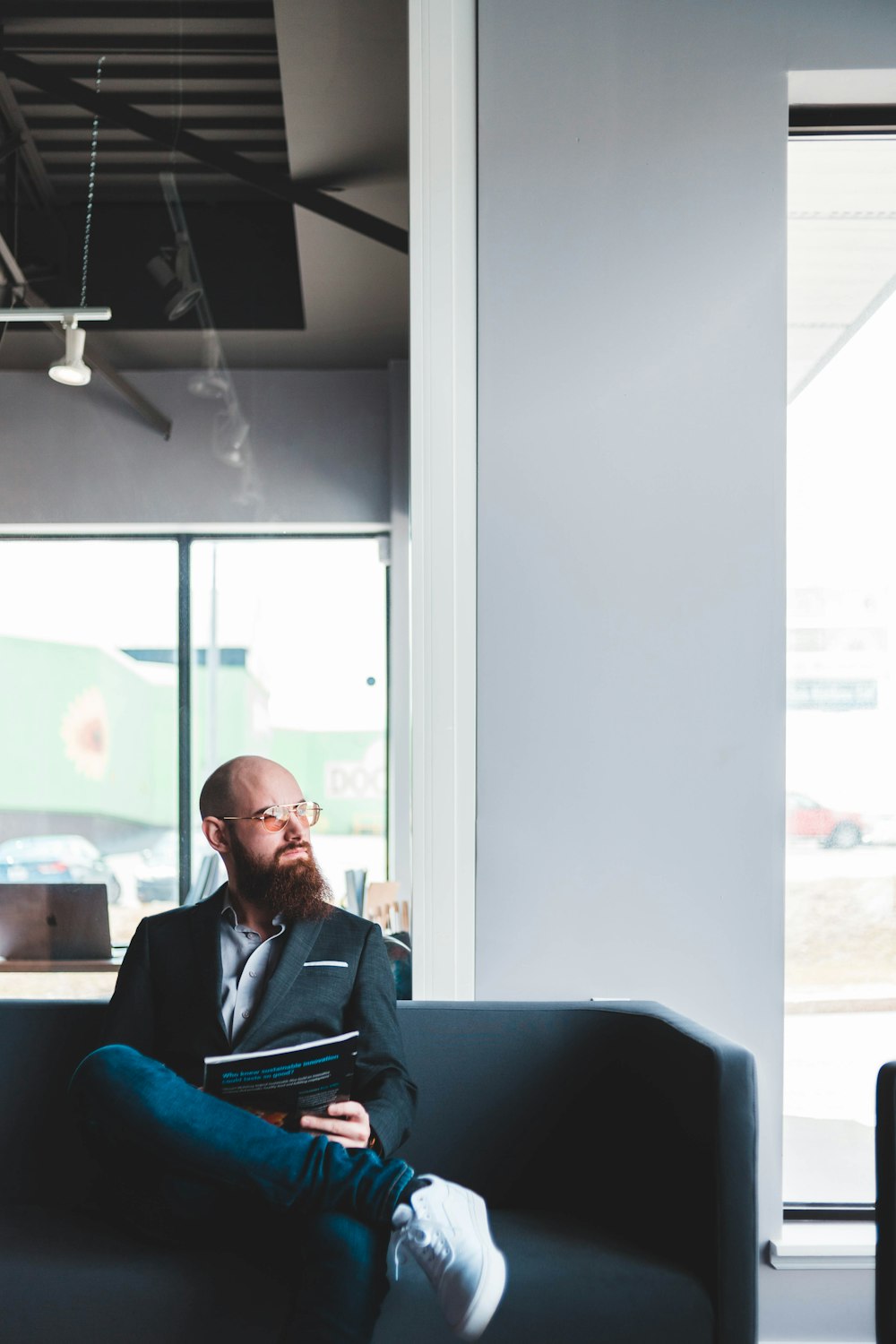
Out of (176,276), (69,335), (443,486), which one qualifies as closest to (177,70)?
(176,276)

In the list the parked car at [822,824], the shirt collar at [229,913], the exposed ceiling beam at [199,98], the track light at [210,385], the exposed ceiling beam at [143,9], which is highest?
the exposed ceiling beam at [143,9]

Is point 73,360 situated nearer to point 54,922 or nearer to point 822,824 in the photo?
point 54,922

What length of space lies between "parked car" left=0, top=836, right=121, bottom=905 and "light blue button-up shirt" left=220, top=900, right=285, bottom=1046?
66cm

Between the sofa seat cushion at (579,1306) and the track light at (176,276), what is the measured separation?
216 centimetres

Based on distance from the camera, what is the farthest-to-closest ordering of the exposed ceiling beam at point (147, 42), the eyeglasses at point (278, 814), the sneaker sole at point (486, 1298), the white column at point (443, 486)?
the exposed ceiling beam at point (147, 42), the white column at point (443, 486), the eyeglasses at point (278, 814), the sneaker sole at point (486, 1298)

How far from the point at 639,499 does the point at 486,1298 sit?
1.62m

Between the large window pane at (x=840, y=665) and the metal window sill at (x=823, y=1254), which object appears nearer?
the metal window sill at (x=823, y=1254)

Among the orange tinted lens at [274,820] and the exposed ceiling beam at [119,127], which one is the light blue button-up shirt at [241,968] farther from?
the exposed ceiling beam at [119,127]

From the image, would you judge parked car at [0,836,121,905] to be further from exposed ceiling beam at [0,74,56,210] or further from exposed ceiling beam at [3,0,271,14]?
exposed ceiling beam at [3,0,271,14]

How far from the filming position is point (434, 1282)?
1.56 metres

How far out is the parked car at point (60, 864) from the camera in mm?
2547

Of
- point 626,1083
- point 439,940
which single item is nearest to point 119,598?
point 439,940

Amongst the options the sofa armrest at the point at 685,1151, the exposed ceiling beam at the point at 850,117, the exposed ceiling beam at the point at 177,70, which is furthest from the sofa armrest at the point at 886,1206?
the exposed ceiling beam at the point at 177,70

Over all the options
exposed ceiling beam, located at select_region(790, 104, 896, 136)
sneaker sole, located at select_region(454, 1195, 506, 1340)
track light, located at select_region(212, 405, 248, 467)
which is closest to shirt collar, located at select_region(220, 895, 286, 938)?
sneaker sole, located at select_region(454, 1195, 506, 1340)
